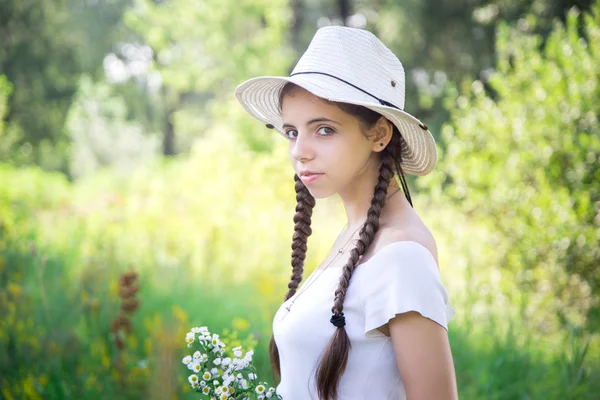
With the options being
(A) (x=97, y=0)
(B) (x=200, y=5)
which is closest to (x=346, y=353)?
(B) (x=200, y=5)

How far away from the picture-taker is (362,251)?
160 centimetres

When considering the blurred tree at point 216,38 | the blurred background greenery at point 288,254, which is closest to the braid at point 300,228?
the blurred background greenery at point 288,254

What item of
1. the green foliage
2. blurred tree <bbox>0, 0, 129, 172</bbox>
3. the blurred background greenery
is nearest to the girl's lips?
the blurred background greenery

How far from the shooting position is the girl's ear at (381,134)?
1.72 metres

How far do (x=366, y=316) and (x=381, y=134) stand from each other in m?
0.53

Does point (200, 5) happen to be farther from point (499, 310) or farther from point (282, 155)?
point (499, 310)

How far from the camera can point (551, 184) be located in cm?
506

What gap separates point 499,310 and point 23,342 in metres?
3.56

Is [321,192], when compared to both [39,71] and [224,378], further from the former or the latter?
[39,71]

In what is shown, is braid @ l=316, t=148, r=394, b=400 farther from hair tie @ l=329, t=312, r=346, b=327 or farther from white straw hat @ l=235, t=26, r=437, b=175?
white straw hat @ l=235, t=26, r=437, b=175

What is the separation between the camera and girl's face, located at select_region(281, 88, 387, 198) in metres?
1.66

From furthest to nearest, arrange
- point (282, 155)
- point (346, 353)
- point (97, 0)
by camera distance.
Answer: point (97, 0)
point (282, 155)
point (346, 353)

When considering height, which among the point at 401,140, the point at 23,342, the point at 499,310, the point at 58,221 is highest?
the point at 401,140

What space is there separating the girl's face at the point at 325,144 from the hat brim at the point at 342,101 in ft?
0.18
